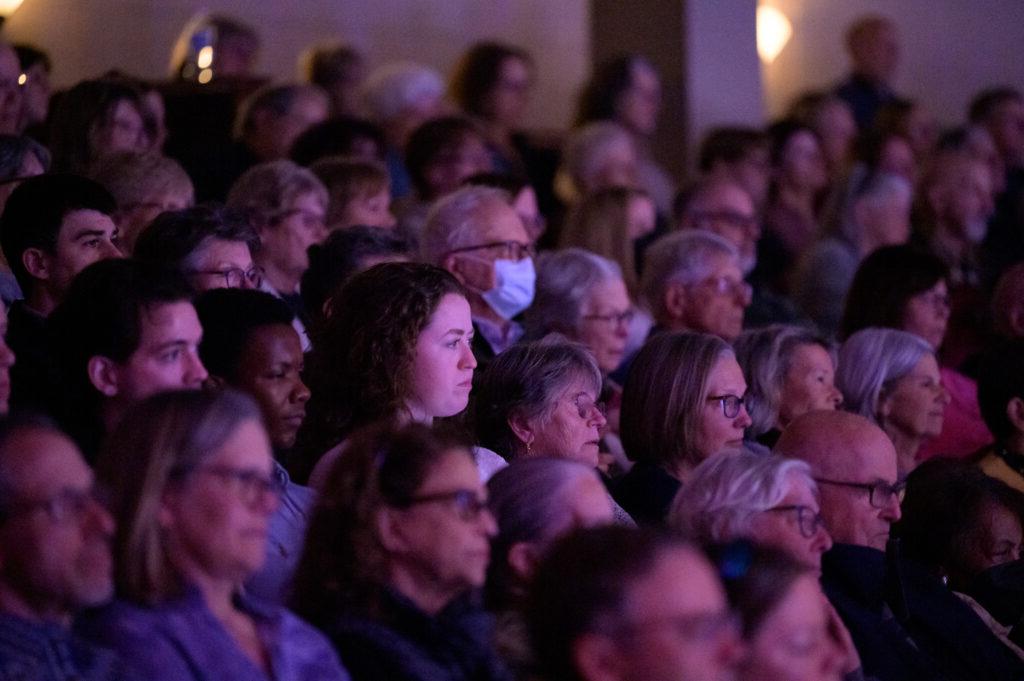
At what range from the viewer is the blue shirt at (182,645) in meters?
2.58

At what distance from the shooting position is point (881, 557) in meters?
3.97

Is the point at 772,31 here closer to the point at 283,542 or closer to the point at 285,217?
the point at 285,217

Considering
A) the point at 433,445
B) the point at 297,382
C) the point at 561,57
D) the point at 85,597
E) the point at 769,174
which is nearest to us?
the point at 85,597

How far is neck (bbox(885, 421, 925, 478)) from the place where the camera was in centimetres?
523

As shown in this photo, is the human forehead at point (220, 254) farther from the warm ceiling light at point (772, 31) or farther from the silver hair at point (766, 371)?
the warm ceiling light at point (772, 31)

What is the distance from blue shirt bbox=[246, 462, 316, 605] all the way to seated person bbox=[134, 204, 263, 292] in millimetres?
850

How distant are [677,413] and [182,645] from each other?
77.7 inches

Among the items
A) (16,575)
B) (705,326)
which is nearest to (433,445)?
(16,575)

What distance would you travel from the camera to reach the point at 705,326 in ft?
18.6

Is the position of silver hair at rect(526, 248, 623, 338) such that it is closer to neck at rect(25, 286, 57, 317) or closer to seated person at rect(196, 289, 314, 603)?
seated person at rect(196, 289, 314, 603)

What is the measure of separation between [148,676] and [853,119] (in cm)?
784

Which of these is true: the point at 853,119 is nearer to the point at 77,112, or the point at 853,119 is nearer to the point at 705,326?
the point at 705,326

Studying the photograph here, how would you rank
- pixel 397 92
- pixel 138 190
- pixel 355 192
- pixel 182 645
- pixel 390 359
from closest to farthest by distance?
pixel 182 645, pixel 390 359, pixel 138 190, pixel 355 192, pixel 397 92

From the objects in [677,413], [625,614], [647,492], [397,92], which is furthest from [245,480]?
[397,92]
